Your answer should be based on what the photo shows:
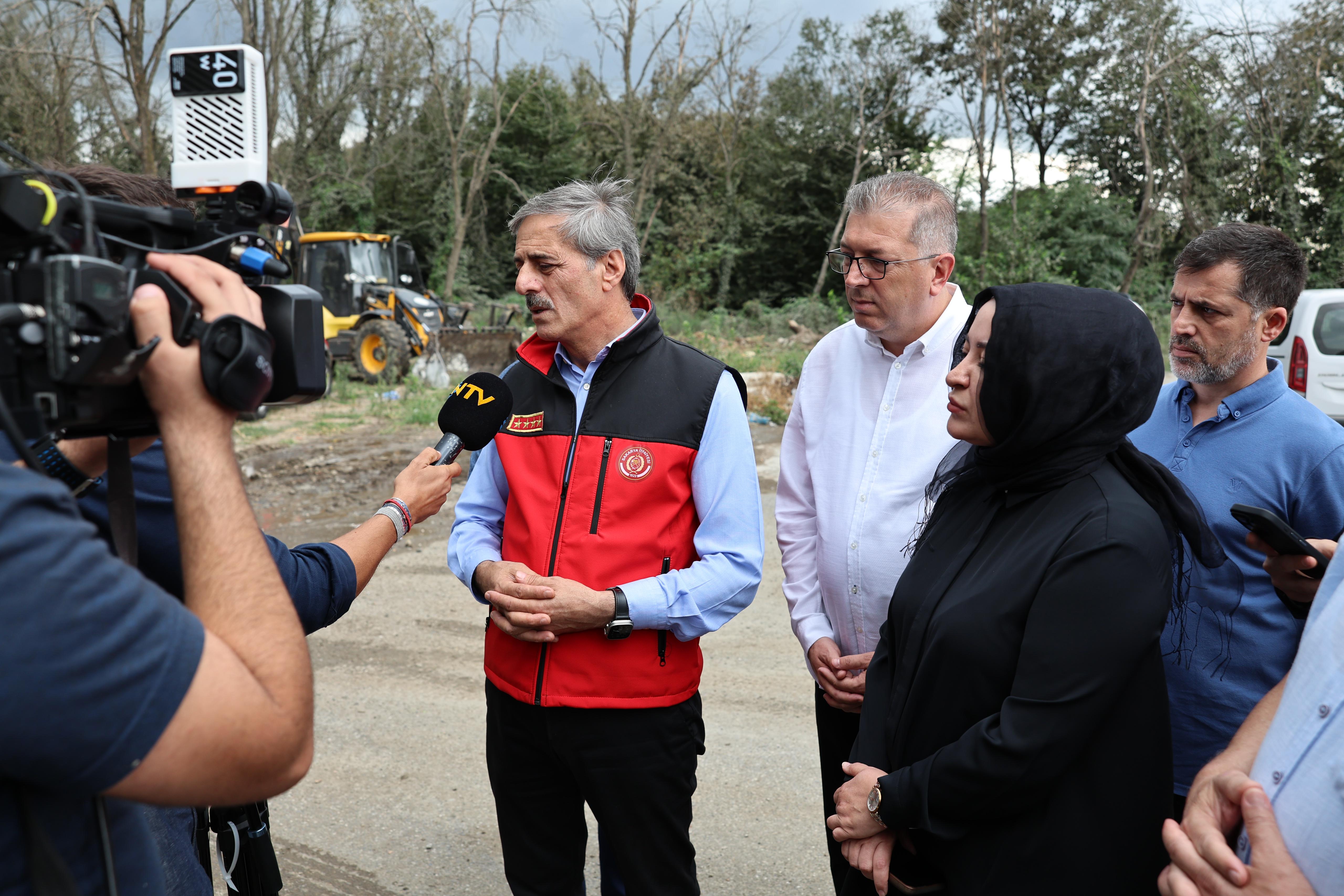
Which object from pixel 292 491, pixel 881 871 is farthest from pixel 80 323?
pixel 292 491

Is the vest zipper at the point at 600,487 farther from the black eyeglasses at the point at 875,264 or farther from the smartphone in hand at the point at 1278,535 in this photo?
the smartphone in hand at the point at 1278,535

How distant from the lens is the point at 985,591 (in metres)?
1.73

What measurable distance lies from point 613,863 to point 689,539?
917 millimetres

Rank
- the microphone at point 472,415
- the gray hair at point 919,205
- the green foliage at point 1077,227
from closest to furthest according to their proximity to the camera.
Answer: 1. the microphone at point 472,415
2. the gray hair at point 919,205
3. the green foliage at point 1077,227

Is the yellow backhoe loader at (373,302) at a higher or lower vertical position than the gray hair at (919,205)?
lower

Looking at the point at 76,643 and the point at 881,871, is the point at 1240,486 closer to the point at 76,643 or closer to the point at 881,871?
the point at 881,871

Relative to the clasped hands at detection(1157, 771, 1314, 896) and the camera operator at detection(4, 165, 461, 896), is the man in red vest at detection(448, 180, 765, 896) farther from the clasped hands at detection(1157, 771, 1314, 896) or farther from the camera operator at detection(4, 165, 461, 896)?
the clasped hands at detection(1157, 771, 1314, 896)

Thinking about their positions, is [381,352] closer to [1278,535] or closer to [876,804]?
[876,804]

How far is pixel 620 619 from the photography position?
2289 millimetres

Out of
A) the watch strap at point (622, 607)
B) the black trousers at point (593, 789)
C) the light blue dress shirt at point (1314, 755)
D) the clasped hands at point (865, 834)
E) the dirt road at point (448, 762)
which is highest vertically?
the light blue dress shirt at point (1314, 755)

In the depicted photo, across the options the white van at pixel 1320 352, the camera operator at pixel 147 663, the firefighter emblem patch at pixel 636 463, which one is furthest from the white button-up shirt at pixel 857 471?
the white van at pixel 1320 352

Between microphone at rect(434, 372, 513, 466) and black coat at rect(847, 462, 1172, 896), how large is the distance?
3.56ft

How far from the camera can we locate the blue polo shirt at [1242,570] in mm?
2193

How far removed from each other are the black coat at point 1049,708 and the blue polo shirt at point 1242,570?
1.92 feet
